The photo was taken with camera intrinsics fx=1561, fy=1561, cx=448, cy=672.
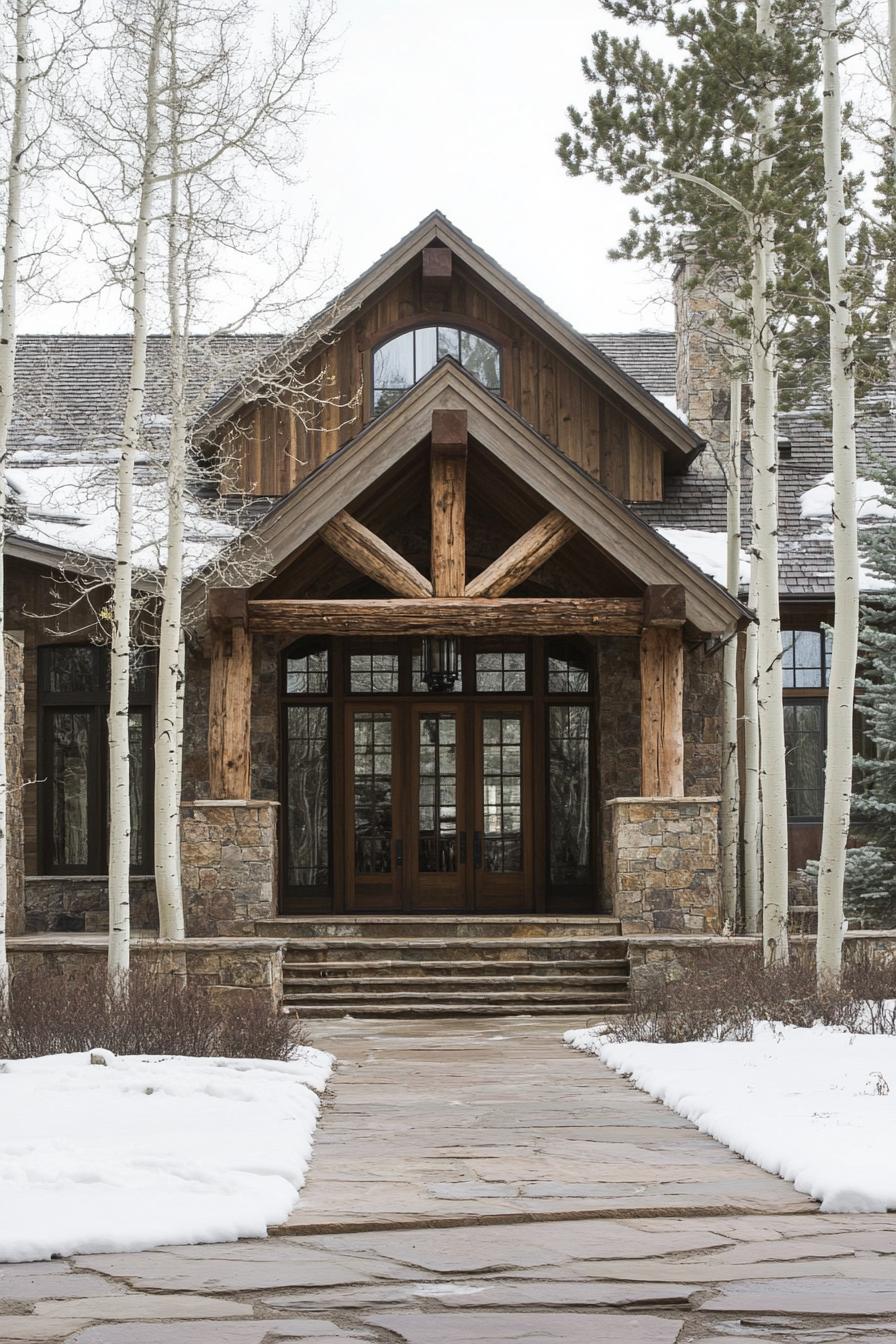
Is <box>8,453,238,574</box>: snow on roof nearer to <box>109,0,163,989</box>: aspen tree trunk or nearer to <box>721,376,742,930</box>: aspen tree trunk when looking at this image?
<box>109,0,163,989</box>: aspen tree trunk

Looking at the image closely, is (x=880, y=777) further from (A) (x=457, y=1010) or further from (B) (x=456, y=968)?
(A) (x=457, y=1010)

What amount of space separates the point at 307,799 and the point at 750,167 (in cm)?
792

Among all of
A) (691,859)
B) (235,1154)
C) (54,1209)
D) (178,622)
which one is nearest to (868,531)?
(691,859)

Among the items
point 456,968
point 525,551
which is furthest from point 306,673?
point 456,968

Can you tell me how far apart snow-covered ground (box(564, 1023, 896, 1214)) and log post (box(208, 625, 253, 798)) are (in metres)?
5.17

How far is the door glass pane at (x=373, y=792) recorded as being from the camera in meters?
16.8

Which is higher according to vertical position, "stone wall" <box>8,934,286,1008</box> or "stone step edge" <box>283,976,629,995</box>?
"stone wall" <box>8,934,286,1008</box>

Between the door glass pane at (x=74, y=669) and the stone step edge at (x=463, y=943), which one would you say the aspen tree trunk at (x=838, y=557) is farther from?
the door glass pane at (x=74, y=669)

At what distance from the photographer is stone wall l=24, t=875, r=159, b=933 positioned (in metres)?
16.0

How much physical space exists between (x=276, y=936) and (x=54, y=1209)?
9512 millimetres

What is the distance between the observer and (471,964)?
13570mm

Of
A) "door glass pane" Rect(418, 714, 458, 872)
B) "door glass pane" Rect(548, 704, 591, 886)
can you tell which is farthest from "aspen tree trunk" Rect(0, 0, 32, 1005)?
"door glass pane" Rect(548, 704, 591, 886)

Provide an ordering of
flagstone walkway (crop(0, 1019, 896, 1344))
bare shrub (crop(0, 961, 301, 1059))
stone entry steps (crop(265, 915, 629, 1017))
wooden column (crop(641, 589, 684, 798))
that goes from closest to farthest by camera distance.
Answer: flagstone walkway (crop(0, 1019, 896, 1344)) → bare shrub (crop(0, 961, 301, 1059)) → stone entry steps (crop(265, 915, 629, 1017)) → wooden column (crop(641, 589, 684, 798))

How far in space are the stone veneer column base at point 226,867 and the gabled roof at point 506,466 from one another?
2271mm
